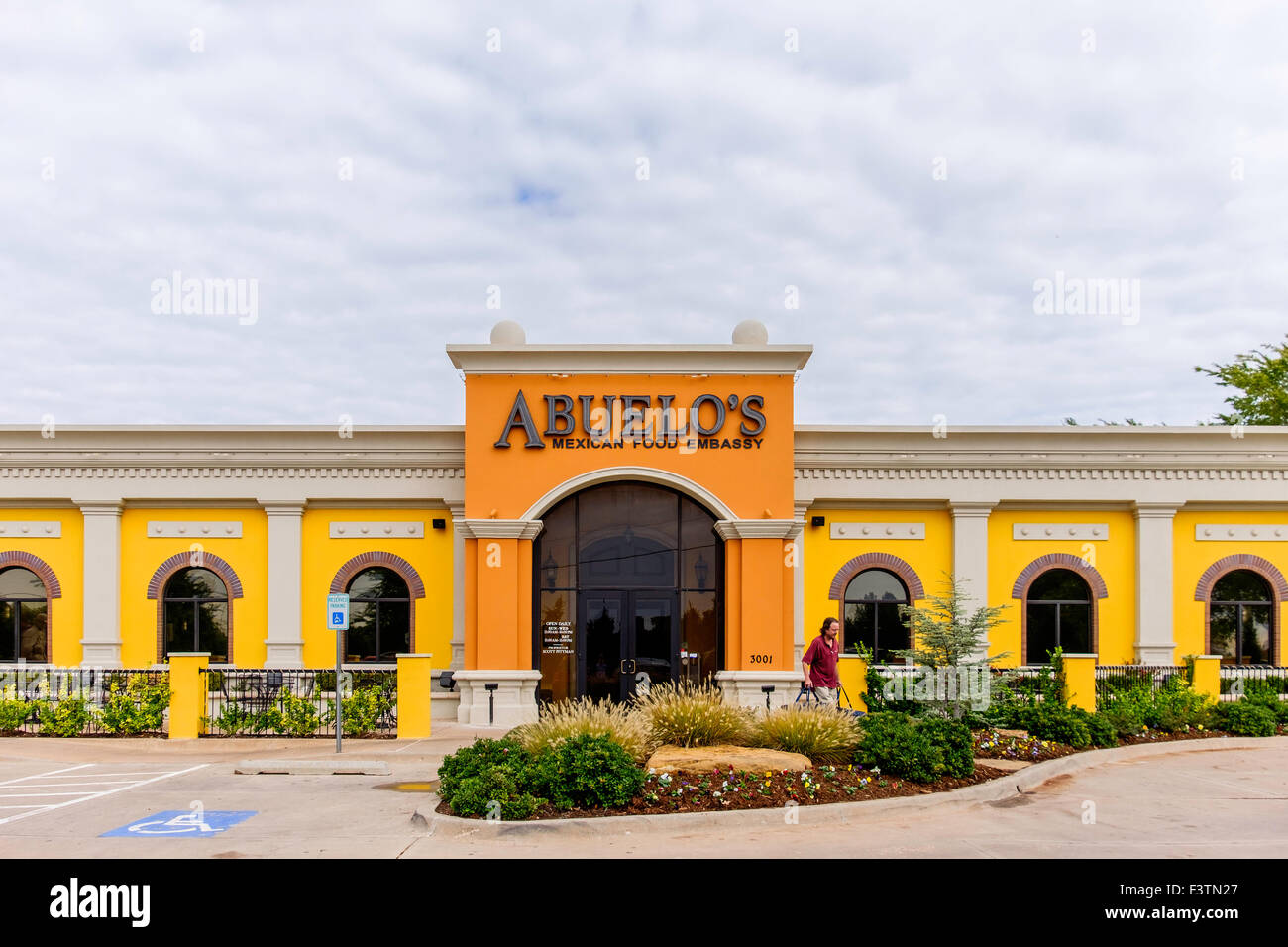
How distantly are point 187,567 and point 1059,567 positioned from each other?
723 inches

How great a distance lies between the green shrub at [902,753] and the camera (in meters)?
12.2

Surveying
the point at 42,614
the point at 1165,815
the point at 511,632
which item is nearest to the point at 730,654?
the point at 511,632

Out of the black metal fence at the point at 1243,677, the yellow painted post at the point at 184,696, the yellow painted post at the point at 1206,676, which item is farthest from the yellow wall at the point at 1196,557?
the yellow painted post at the point at 184,696

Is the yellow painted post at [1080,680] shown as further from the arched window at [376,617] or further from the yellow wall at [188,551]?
the yellow wall at [188,551]

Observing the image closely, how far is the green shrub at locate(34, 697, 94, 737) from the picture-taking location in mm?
18172

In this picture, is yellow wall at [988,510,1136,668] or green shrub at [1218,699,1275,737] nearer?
green shrub at [1218,699,1275,737]

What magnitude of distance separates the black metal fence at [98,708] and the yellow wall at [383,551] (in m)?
3.99

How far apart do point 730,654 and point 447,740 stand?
18.2 ft

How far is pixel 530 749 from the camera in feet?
40.5

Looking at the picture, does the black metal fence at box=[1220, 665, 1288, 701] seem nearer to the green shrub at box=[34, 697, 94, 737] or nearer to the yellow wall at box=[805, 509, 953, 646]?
the yellow wall at box=[805, 509, 953, 646]

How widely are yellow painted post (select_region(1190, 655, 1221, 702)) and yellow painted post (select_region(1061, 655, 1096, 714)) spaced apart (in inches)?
120

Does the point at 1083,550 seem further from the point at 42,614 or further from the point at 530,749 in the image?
the point at 42,614

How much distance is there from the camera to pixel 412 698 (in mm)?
18172

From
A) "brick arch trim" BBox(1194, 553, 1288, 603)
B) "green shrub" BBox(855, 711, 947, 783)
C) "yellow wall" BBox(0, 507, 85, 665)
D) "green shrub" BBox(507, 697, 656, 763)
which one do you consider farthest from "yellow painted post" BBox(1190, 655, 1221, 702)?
"yellow wall" BBox(0, 507, 85, 665)
